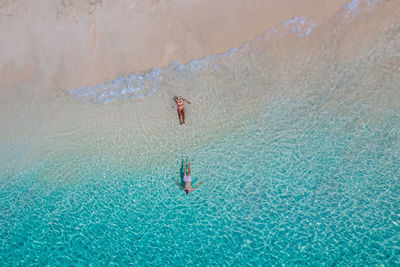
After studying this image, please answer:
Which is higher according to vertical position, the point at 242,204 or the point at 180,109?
the point at 180,109

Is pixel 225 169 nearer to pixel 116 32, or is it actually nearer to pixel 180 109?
pixel 180 109

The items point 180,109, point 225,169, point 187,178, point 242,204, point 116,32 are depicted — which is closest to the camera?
point 242,204

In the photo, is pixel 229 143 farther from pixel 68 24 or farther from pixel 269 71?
pixel 68 24

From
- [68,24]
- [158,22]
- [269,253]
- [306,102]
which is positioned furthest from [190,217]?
[68,24]

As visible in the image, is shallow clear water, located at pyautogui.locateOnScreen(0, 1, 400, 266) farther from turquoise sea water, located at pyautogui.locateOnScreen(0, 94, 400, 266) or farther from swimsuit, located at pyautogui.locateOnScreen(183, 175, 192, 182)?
swimsuit, located at pyautogui.locateOnScreen(183, 175, 192, 182)

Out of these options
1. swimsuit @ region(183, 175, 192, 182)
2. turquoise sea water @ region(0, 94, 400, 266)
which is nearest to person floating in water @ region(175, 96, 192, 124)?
turquoise sea water @ region(0, 94, 400, 266)

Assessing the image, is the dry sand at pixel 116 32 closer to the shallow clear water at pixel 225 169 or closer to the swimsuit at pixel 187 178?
the shallow clear water at pixel 225 169

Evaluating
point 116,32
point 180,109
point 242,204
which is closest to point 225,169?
point 242,204
